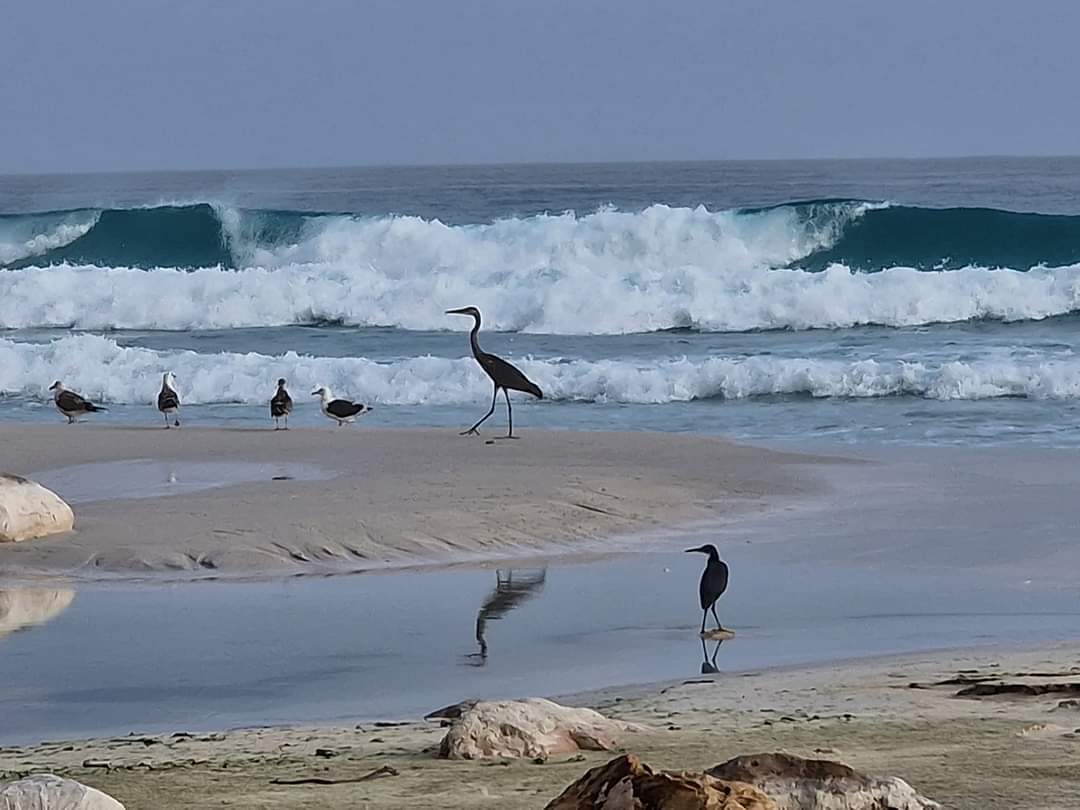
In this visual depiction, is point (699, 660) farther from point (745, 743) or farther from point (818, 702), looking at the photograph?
point (745, 743)

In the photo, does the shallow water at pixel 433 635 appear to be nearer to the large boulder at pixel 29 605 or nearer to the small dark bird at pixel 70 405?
the large boulder at pixel 29 605

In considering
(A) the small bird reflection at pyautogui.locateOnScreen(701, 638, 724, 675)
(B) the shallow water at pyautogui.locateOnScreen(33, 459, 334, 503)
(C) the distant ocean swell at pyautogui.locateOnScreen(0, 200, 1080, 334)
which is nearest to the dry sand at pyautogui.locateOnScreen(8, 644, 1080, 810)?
(A) the small bird reflection at pyautogui.locateOnScreen(701, 638, 724, 675)

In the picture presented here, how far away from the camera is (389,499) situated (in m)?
11.6

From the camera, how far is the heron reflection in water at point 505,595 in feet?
26.9

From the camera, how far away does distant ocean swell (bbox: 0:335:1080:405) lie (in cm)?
1881

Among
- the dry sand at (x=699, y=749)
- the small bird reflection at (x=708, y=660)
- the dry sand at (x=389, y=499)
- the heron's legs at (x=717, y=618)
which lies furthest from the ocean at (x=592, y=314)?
the dry sand at (x=699, y=749)

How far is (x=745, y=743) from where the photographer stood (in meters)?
5.73

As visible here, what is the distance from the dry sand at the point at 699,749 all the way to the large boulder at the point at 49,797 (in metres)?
0.98

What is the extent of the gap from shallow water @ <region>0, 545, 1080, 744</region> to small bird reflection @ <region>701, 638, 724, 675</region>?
3cm

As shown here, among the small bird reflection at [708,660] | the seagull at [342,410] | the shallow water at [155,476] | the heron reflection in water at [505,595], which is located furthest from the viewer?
the seagull at [342,410]

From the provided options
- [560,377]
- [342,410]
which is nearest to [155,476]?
[342,410]

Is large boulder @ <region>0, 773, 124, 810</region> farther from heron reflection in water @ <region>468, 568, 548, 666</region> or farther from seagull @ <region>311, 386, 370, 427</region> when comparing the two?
seagull @ <region>311, 386, 370, 427</region>

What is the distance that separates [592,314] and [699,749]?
21586 millimetres

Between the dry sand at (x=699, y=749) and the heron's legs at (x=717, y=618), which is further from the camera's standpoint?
the heron's legs at (x=717, y=618)
